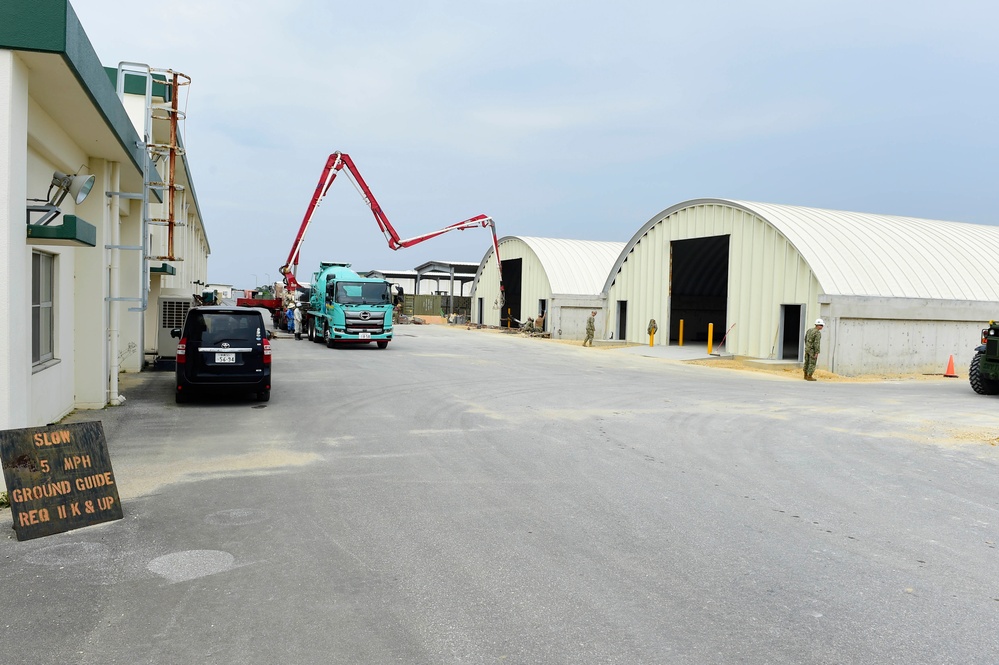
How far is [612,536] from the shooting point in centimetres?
602

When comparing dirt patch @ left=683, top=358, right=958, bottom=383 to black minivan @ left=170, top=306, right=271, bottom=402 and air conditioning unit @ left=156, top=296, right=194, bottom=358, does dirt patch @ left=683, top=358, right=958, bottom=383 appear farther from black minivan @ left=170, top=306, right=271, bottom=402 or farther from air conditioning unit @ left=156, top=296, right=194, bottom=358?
air conditioning unit @ left=156, top=296, right=194, bottom=358

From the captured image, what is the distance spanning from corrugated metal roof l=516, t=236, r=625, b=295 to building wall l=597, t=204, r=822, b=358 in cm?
564

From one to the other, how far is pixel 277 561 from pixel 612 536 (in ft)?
8.47

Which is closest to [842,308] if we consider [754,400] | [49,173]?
[754,400]

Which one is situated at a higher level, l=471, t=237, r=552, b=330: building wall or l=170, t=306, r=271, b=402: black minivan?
l=471, t=237, r=552, b=330: building wall

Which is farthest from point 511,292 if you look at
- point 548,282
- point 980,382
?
point 980,382

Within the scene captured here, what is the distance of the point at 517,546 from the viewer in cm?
573

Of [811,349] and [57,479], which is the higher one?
[811,349]

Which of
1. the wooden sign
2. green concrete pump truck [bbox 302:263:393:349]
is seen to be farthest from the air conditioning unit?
the wooden sign

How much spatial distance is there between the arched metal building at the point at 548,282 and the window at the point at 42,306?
26.8 meters

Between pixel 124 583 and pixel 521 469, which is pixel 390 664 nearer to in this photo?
pixel 124 583

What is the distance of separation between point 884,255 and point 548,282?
17398mm

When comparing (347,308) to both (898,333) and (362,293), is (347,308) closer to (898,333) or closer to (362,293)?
(362,293)

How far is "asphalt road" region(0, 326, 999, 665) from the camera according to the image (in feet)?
13.7
